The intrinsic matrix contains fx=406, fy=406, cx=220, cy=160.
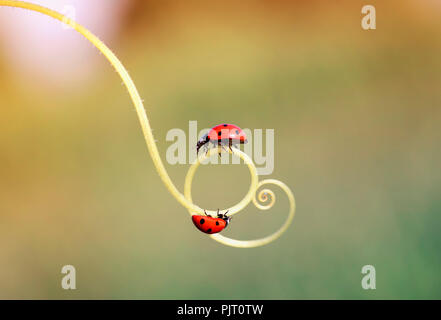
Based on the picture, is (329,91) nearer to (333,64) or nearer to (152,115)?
(333,64)

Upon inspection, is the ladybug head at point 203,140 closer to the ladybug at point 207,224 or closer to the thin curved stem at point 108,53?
the ladybug at point 207,224

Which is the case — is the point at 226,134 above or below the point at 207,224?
above

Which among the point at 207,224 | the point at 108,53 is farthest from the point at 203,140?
the point at 108,53

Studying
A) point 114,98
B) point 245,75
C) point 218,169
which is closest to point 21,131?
point 114,98

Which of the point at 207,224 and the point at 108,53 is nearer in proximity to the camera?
the point at 108,53

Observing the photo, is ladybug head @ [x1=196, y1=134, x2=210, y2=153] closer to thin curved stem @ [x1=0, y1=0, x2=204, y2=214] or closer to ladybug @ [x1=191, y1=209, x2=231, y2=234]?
ladybug @ [x1=191, y1=209, x2=231, y2=234]

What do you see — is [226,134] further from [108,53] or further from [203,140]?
Result: [108,53]

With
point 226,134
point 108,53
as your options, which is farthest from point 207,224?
point 108,53

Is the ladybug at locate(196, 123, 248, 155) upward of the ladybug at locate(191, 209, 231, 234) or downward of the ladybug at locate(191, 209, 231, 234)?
upward

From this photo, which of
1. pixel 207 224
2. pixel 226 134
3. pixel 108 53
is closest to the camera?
pixel 108 53

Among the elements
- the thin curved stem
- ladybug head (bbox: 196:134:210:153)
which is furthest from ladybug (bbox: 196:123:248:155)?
the thin curved stem

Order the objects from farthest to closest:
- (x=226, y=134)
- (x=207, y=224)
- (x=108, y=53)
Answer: (x=226, y=134), (x=207, y=224), (x=108, y=53)
